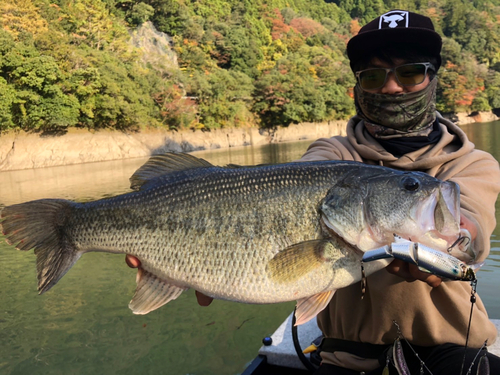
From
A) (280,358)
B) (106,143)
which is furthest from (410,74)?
(106,143)

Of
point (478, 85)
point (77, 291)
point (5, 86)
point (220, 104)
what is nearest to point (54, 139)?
point (5, 86)

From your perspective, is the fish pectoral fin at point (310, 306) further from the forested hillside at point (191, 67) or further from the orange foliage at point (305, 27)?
the orange foliage at point (305, 27)

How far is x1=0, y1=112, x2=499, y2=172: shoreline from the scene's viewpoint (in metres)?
28.9

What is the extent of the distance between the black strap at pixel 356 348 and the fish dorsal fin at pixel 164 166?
1.47m

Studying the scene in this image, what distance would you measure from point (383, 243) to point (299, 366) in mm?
1919

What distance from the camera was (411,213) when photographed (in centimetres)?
199

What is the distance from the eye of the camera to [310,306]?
221 centimetres

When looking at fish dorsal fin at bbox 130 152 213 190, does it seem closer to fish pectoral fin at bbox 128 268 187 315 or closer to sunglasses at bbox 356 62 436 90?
fish pectoral fin at bbox 128 268 187 315

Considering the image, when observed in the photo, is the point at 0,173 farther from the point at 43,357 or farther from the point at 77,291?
the point at 43,357

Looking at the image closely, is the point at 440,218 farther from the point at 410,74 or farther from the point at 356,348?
the point at 410,74

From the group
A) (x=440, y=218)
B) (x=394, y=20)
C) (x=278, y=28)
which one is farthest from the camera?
(x=278, y=28)

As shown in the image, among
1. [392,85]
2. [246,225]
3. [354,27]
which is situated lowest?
[246,225]

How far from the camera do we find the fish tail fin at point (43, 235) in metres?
2.59

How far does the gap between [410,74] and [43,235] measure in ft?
8.94
